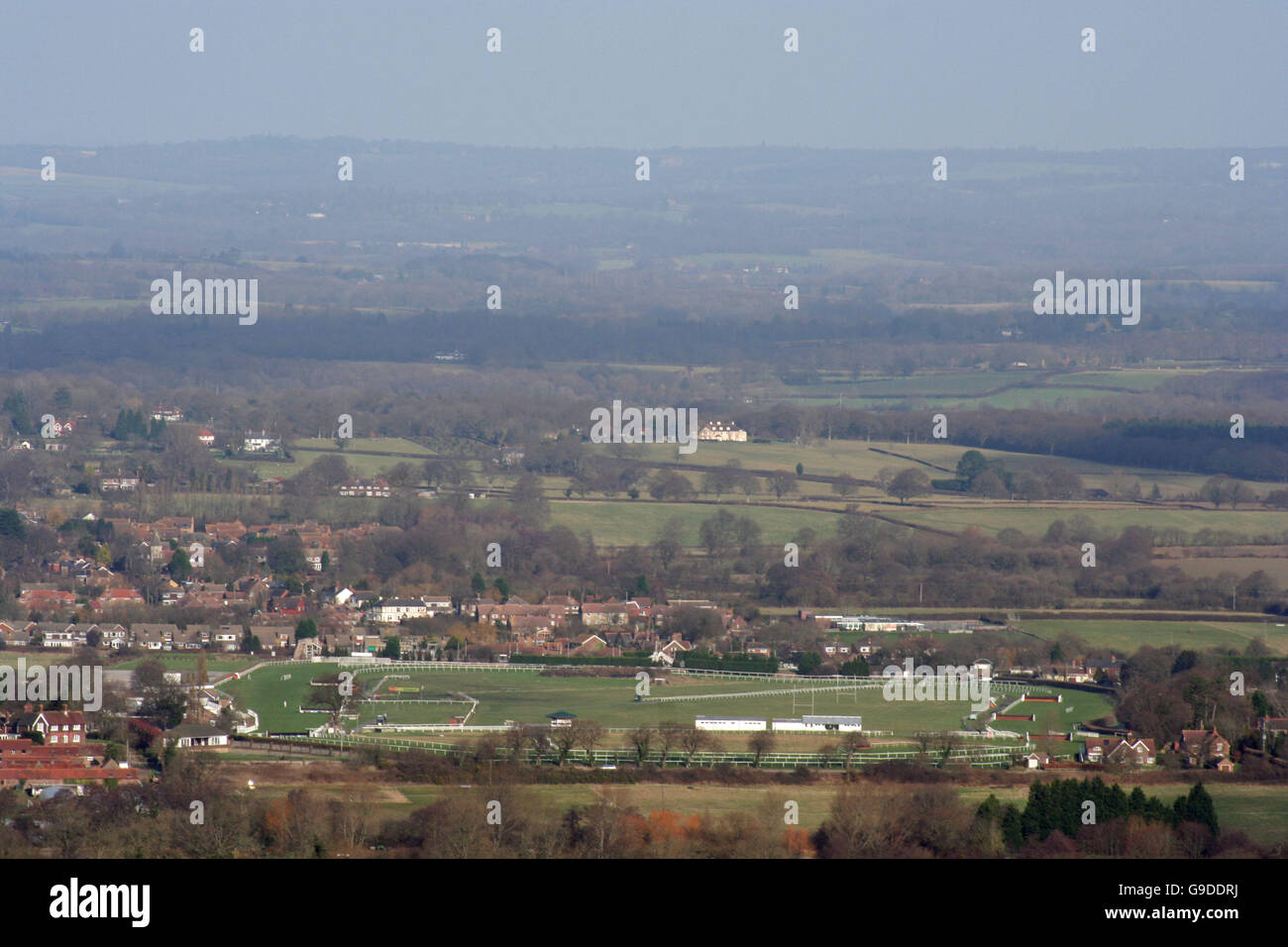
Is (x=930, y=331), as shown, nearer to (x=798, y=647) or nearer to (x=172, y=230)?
(x=798, y=647)

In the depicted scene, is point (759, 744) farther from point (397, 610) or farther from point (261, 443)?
point (261, 443)

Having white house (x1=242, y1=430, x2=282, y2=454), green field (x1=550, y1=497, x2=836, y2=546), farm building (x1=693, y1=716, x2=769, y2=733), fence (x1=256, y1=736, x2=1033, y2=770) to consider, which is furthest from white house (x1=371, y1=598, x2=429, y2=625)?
white house (x1=242, y1=430, x2=282, y2=454)

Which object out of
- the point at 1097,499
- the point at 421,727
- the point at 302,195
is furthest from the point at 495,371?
the point at 302,195

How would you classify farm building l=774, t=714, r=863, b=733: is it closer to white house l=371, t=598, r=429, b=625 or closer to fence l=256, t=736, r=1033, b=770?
fence l=256, t=736, r=1033, b=770

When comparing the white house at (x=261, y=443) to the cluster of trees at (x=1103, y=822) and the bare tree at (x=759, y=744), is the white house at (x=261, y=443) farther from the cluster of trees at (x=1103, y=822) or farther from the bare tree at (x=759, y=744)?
the cluster of trees at (x=1103, y=822)

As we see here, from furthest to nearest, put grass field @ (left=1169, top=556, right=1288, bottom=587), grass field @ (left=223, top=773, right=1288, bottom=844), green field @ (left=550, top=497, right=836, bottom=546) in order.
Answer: green field @ (left=550, top=497, right=836, bottom=546) → grass field @ (left=1169, top=556, right=1288, bottom=587) → grass field @ (left=223, top=773, right=1288, bottom=844)

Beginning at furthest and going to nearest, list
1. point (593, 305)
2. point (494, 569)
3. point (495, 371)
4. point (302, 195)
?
point (302, 195) → point (593, 305) → point (495, 371) → point (494, 569)

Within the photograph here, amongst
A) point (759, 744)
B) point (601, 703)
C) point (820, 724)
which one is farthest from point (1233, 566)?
point (759, 744)

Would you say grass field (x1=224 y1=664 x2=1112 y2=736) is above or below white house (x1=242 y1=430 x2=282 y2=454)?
below

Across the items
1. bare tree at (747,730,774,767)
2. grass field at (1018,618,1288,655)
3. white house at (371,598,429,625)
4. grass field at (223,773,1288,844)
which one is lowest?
grass field at (223,773,1288,844)

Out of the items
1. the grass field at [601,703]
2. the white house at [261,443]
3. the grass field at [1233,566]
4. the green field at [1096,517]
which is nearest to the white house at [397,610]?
the grass field at [601,703]

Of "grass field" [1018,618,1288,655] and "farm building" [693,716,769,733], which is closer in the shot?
"farm building" [693,716,769,733]
